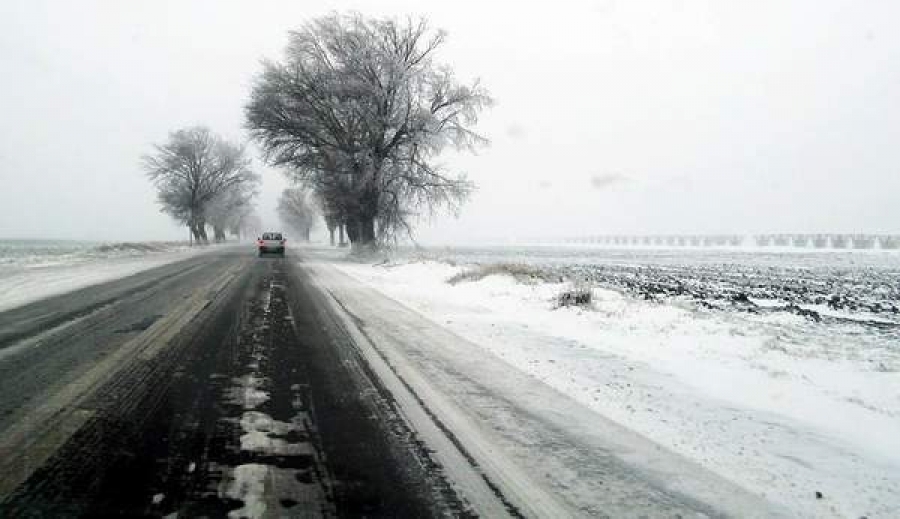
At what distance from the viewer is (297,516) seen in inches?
106

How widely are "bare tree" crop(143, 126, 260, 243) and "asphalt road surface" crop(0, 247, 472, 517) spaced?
56.1 m

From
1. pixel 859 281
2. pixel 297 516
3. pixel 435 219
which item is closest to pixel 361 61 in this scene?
pixel 435 219

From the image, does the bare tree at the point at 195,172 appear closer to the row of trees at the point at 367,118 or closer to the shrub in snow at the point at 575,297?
the row of trees at the point at 367,118

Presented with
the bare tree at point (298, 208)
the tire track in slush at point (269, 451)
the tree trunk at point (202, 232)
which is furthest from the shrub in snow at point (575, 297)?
the bare tree at point (298, 208)

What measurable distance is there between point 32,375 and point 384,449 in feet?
12.3

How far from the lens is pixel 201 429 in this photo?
12.5 feet

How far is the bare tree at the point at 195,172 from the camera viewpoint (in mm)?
57406

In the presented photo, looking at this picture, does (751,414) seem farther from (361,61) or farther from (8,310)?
(361,61)

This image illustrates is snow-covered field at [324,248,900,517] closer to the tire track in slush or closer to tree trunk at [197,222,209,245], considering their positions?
the tire track in slush

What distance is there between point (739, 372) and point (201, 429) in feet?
18.5

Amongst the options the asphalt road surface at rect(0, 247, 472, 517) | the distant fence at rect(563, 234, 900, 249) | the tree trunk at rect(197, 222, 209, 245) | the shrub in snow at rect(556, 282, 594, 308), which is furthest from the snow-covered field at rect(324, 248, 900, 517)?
→ the tree trunk at rect(197, 222, 209, 245)

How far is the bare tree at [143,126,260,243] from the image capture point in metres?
57.4

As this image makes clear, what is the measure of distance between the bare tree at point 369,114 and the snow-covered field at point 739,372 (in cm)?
1470

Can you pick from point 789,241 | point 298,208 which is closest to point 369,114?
point 789,241
